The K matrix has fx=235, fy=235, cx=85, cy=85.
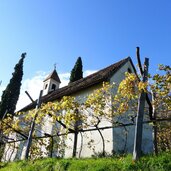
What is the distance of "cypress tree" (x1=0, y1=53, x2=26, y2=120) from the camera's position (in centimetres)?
3142

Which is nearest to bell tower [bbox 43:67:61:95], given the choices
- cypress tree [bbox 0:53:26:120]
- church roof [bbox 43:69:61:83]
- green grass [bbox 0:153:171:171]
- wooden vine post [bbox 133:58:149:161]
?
church roof [bbox 43:69:61:83]

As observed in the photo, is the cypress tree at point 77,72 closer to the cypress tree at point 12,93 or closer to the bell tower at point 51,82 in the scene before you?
the bell tower at point 51,82

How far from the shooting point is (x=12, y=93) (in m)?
32.2

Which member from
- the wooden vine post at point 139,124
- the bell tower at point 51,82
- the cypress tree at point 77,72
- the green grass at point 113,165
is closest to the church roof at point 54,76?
the bell tower at point 51,82

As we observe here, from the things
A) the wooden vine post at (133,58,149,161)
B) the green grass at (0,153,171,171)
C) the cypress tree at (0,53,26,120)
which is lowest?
the green grass at (0,153,171,171)

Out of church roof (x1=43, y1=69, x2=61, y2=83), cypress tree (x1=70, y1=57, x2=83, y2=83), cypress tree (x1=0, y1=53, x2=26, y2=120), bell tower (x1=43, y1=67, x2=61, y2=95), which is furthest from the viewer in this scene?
cypress tree (x1=70, y1=57, x2=83, y2=83)

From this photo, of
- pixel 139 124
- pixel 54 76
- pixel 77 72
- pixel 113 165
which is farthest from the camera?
pixel 77 72

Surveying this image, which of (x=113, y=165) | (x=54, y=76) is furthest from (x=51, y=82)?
(x=113, y=165)

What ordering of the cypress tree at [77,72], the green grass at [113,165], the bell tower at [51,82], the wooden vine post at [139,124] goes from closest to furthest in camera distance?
the green grass at [113,165] → the wooden vine post at [139,124] → the bell tower at [51,82] → the cypress tree at [77,72]

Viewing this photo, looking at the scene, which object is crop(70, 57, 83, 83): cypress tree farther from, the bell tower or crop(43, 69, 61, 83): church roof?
the bell tower

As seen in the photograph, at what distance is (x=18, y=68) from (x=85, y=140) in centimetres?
2254

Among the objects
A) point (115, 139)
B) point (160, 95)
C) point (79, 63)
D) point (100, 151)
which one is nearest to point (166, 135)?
point (115, 139)

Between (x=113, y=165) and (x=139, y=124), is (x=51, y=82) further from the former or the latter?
(x=113, y=165)

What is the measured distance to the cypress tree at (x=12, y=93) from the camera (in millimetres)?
31422
